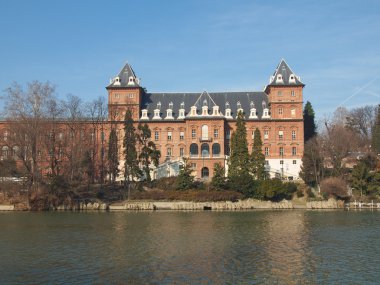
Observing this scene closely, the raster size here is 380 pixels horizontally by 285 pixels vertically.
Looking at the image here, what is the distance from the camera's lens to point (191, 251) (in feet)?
80.6

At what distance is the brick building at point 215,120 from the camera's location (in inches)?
2776

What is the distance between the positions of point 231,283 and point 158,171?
164 ft

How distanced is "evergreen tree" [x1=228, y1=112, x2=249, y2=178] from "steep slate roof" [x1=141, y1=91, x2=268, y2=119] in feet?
39.5

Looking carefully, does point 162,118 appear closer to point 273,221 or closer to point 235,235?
point 273,221

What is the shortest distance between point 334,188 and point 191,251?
34.9 metres

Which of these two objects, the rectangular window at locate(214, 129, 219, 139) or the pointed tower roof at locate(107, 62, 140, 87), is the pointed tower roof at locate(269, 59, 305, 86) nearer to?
the rectangular window at locate(214, 129, 219, 139)

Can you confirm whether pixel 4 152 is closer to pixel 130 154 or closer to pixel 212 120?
pixel 130 154

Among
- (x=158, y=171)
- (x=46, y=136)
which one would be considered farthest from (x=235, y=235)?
(x=158, y=171)

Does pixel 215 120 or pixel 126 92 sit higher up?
pixel 126 92

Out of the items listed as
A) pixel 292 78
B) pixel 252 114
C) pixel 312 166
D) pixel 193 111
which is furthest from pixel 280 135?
pixel 193 111

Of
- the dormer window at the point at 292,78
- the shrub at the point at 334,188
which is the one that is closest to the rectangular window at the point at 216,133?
the dormer window at the point at 292,78

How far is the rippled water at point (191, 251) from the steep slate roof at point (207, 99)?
3805 cm

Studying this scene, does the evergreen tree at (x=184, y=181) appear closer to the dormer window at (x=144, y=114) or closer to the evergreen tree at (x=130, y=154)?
the evergreen tree at (x=130, y=154)

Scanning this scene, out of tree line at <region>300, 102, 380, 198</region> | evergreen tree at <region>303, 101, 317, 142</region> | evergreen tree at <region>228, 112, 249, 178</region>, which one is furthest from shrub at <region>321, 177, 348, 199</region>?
evergreen tree at <region>303, 101, 317, 142</region>
